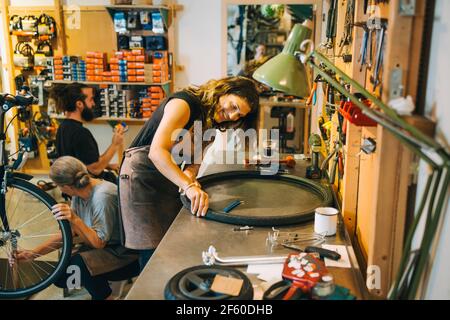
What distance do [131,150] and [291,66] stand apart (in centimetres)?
112

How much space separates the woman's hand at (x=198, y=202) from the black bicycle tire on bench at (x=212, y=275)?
47cm

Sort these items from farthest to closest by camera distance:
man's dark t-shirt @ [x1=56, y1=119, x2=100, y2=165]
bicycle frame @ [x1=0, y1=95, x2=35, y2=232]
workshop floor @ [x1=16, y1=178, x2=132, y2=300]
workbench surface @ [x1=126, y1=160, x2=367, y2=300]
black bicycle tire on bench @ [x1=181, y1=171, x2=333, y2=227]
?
man's dark t-shirt @ [x1=56, y1=119, x2=100, y2=165]
workshop floor @ [x1=16, y1=178, x2=132, y2=300]
bicycle frame @ [x1=0, y1=95, x2=35, y2=232]
black bicycle tire on bench @ [x1=181, y1=171, x2=333, y2=227]
workbench surface @ [x1=126, y1=160, x2=367, y2=300]

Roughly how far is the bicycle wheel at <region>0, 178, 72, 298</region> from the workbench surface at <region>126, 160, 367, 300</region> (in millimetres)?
1193

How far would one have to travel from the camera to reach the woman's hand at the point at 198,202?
1852 mm

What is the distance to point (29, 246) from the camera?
378cm

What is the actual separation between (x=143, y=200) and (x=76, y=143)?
1.70m

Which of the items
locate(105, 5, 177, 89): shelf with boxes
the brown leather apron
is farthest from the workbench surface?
locate(105, 5, 177, 89): shelf with boxes

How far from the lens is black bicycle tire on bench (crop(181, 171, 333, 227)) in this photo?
1.76 metres

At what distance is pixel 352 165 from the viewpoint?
1819 mm

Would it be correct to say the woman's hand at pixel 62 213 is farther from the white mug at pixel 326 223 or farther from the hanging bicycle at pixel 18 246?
the white mug at pixel 326 223

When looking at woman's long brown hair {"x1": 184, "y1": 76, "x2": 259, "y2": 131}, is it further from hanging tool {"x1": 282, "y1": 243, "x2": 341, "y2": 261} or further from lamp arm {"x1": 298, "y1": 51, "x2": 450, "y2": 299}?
lamp arm {"x1": 298, "y1": 51, "x2": 450, "y2": 299}

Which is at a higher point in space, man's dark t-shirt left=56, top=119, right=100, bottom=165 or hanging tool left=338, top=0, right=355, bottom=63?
hanging tool left=338, top=0, right=355, bottom=63

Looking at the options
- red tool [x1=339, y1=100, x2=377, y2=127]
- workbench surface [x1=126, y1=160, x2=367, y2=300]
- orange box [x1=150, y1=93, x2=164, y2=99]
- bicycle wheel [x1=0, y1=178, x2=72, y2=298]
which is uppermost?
red tool [x1=339, y1=100, x2=377, y2=127]

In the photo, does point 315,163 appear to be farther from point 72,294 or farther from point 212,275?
point 72,294
